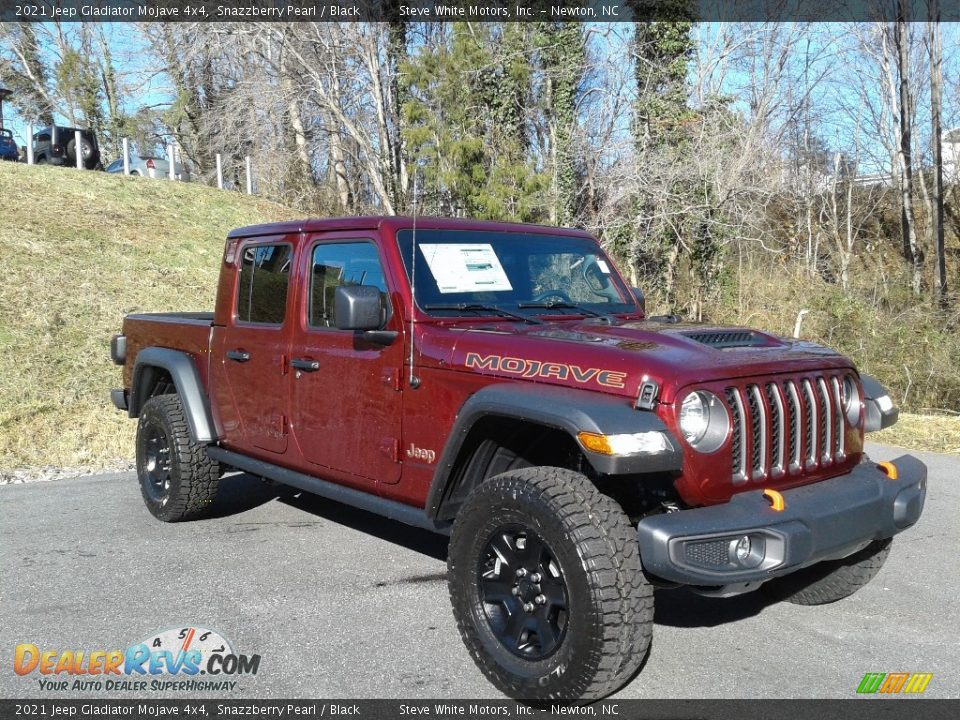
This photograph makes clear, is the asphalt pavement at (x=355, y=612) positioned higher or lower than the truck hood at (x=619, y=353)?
lower

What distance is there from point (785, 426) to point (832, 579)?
3.90 ft

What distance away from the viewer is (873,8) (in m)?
22.6

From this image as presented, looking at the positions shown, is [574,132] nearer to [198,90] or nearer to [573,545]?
[198,90]

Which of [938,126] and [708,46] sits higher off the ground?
[708,46]

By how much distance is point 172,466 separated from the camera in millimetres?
5516

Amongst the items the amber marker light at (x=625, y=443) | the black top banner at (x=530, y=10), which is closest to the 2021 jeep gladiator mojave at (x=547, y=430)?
the amber marker light at (x=625, y=443)

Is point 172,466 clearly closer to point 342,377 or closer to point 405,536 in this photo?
point 405,536

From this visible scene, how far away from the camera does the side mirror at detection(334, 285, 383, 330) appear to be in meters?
3.88

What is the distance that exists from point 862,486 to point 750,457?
1.84ft

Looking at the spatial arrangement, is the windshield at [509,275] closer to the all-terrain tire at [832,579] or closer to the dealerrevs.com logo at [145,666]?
the all-terrain tire at [832,579]

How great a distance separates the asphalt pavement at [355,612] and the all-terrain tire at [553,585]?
24 centimetres

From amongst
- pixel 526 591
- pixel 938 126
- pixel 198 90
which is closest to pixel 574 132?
pixel 938 126

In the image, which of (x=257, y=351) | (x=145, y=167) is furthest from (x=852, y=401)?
(x=145, y=167)

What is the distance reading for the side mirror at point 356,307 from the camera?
388cm
